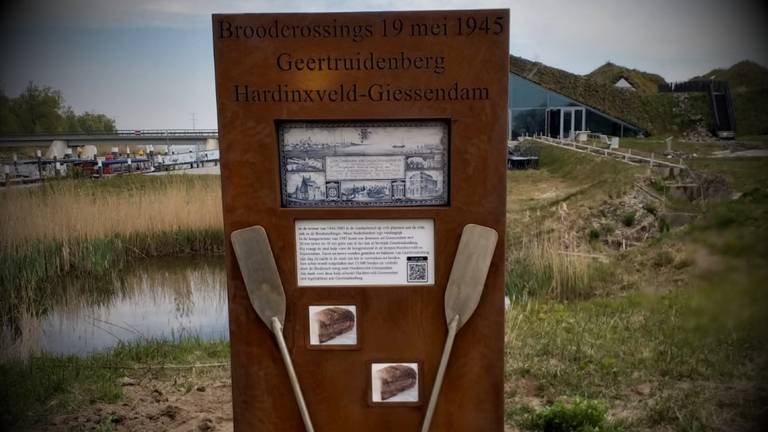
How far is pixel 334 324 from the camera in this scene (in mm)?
2730

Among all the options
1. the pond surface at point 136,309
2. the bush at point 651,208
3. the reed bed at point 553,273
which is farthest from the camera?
the bush at point 651,208

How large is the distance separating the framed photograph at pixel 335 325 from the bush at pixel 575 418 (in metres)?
1.40

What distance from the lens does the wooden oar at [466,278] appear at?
2631 mm

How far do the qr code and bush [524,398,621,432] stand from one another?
4.46 feet

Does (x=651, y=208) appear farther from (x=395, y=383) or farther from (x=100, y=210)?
(x=100, y=210)

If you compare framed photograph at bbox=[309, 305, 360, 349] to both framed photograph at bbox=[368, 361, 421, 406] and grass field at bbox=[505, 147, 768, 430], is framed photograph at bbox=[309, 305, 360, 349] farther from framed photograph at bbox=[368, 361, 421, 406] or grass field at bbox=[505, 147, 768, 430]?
grass field at bbox=[505, 147, 768, 430]

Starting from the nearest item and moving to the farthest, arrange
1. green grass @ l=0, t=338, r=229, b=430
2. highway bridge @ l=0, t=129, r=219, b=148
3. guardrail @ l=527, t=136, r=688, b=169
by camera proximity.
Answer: green grass @ l=0, t=338, r=229, b=430
guardrail @ l=527, t=136, r=688, b=169
highway bridge @ l=0, t=129, r=219, b=148

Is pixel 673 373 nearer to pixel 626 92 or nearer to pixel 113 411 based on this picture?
pixel 113 411

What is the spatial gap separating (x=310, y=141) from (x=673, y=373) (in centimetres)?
310

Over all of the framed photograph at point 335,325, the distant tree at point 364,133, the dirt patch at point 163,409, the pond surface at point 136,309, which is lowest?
the pond surface at point 136,309

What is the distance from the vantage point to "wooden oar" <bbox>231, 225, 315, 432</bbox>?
8.71 ft

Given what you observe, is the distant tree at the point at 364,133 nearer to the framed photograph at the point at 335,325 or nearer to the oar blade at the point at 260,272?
the oar blade at the point at 260,272

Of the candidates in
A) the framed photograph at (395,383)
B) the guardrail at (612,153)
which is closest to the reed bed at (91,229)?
the framed photograph at (395,383)

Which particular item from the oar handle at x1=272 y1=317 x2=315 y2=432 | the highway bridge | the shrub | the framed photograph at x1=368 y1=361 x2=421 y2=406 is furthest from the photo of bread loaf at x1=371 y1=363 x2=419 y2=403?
the highway bridge
